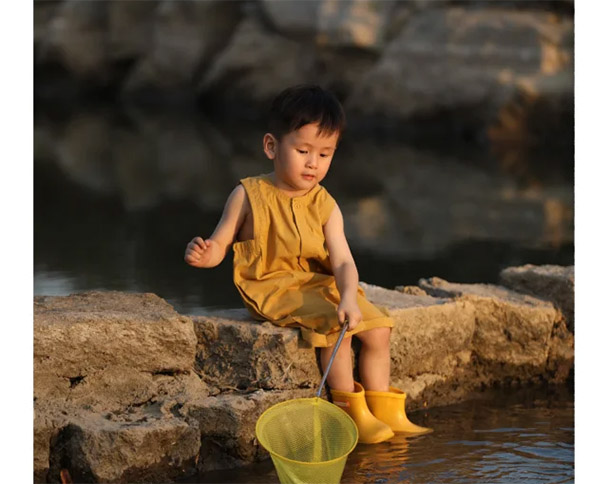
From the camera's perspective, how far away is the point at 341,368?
2.98m

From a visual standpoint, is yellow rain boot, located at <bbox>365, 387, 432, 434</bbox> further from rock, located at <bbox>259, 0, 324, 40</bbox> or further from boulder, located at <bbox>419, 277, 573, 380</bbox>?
rock, located at <bbox>259, 0, 324, 40</bbox>

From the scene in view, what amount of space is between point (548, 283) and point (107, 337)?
62.5 inches

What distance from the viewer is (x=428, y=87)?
Answer: 12.3 metres

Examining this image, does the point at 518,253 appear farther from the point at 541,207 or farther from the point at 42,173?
the point at 42,173

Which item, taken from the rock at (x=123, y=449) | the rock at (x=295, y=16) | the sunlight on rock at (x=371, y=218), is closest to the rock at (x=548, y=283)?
the rock at (x=123, y=449)

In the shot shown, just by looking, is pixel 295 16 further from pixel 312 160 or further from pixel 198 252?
pixel 198 252

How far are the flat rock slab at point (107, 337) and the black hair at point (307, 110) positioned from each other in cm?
59

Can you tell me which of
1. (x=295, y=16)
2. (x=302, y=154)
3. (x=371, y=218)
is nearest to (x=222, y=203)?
(x=371, y=218)

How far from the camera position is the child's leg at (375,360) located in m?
3.05

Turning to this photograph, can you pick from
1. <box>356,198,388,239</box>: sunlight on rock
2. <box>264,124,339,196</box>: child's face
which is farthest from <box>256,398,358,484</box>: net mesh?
<box>356,198,388,239</box>: sunlight on rock

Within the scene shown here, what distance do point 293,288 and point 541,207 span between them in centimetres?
486

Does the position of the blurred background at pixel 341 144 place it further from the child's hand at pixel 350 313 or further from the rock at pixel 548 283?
the child's hand at pixel 350 313

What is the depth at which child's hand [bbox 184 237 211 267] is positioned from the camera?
2883mm
